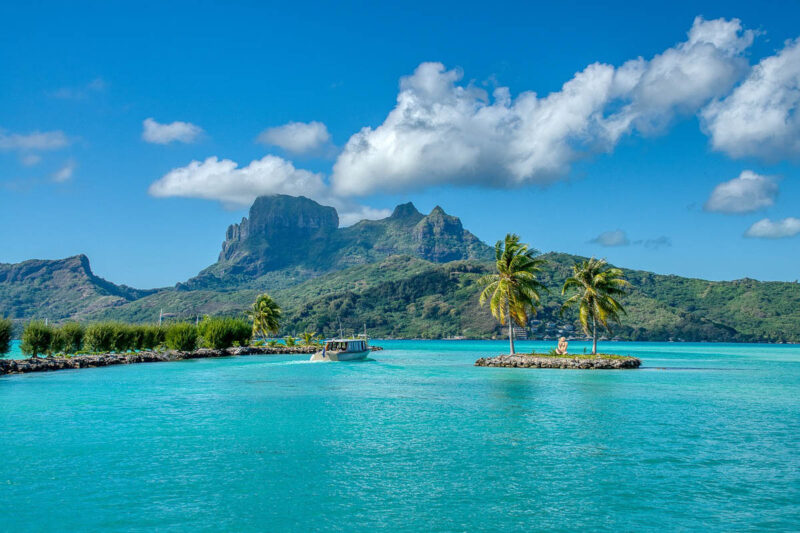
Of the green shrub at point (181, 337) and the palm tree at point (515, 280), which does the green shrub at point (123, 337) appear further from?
the palm tree at point (515, 280)

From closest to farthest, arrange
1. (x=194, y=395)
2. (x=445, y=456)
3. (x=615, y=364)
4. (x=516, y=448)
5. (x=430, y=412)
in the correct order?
(x=445, y=456)
(x=516, y=448)
(x=430, y=412)
(x=194, y=395)
(x=615, y=364)

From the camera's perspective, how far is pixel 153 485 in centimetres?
1802

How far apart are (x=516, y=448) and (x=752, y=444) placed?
10.0m

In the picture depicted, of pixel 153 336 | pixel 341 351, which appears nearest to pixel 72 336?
pixel 153 336

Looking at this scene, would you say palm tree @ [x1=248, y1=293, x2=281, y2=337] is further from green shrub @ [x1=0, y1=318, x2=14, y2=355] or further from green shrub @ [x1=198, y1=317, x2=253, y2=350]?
green shrub @ [x1=0, y1=318, x2=14, y2=355]

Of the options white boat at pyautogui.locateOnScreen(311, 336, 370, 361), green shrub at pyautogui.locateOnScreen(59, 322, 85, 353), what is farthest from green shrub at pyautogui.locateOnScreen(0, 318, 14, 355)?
white boat at pyautogui.locateOnScreen(311, 336, 370, 361)

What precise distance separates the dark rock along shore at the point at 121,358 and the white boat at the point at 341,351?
19.6 metres

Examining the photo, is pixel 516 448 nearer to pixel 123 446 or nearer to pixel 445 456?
pixel 445 456

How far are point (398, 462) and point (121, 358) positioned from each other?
66.7 metres

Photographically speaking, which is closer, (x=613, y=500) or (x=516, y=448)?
(x=613, y=500)

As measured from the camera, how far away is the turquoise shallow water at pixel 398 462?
15195mm

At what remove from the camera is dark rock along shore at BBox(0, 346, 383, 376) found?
5916cm

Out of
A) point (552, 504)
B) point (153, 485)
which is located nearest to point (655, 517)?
point (552, 504)

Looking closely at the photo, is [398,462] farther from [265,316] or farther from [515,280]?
[265,316]
